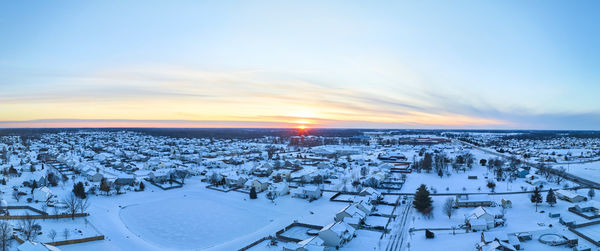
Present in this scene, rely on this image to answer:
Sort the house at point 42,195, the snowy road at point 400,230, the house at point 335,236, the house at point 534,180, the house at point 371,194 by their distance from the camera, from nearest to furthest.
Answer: the house at point 335,236 → the snowy road at point 400,230 → the house at point 42,195 → the house at point 371,194 → the house at point 534,180

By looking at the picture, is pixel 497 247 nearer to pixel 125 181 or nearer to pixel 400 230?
pixel 400 230

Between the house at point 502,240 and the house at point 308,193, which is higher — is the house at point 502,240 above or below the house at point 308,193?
above

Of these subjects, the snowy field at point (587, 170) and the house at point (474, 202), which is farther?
the snowy field at point (587, 170)

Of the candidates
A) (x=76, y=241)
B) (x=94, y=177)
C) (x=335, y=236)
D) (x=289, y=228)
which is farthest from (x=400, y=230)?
(x=94, y=177)

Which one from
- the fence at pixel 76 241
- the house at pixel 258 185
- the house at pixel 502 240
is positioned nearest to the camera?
the house at pixel 502 240

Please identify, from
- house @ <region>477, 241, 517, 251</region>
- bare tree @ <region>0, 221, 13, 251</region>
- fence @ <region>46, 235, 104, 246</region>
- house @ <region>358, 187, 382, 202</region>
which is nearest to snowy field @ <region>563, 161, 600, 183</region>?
house @ <region>358, 187, 382, 202</region>

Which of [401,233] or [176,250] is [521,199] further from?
[176,250]

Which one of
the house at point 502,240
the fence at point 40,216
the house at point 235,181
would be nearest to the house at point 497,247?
the house at point 502,240

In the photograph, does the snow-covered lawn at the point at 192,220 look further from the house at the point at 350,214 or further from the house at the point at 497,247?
the house at the point at 497,247

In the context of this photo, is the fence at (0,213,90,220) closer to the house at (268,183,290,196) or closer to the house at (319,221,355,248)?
the house at (268,183,290,196)

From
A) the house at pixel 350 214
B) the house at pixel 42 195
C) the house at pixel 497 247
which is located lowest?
the house at pixel 42 195

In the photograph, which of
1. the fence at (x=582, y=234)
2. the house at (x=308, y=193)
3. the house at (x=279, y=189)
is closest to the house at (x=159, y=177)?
the house at (x=279, y=189)

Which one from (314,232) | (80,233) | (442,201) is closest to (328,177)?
(442,201)
